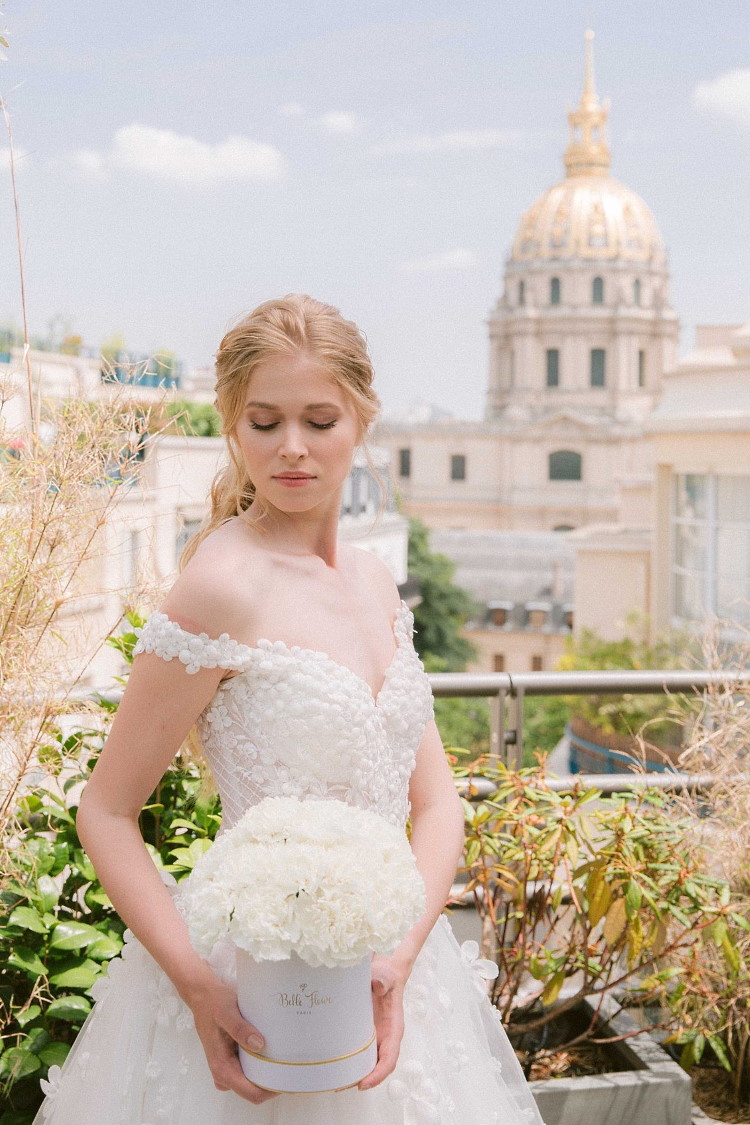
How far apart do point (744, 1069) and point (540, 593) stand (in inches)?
2092

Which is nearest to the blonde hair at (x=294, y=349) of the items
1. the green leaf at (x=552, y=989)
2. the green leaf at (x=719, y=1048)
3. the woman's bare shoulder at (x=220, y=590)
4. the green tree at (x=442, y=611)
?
the woman's bare shoulder at (x=220, y=590)

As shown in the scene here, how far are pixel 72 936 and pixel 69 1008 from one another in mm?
137

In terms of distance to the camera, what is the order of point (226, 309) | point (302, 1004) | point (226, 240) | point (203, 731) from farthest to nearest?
point (226, 240), point (226, 309), point (203, 731), point (302, 1004)

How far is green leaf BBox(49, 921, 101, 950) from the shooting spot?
2.39 meters

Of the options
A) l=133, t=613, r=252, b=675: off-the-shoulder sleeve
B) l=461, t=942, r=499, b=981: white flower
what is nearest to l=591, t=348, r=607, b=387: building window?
l=461, t=942, r=499, b=981: white flower

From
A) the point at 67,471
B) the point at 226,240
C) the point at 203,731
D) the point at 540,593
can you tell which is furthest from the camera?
the point at 226,240

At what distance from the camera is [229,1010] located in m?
1.62

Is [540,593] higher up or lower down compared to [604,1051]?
lower down

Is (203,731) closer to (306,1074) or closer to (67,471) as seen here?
(306,1074)

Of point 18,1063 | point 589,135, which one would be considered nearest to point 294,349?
point 18,1063

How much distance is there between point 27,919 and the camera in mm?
2342

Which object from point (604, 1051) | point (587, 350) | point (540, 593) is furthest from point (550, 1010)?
point (587, 350)

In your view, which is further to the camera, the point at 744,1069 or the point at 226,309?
the point at 744,1069

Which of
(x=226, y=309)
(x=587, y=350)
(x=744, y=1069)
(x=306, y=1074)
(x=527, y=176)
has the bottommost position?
(x=744, y=1069)
